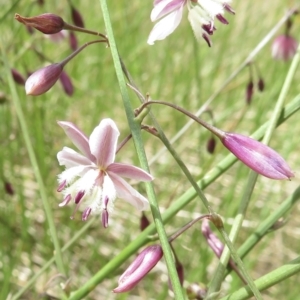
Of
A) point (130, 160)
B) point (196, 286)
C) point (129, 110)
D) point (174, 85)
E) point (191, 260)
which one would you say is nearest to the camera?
point (129, 110)

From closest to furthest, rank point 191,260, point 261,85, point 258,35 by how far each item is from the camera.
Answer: point 261,85 < point 191,260 < point 258,35

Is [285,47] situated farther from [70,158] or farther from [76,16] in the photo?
[70,158]

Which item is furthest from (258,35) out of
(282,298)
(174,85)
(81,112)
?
(282,298)

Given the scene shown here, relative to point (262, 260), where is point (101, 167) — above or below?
above

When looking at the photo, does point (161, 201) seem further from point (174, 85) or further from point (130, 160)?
point (174, 85)

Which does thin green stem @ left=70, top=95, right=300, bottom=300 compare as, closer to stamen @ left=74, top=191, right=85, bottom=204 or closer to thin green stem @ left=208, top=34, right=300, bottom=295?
thin green stem @ left=208, top=34, right=300, bottom=295

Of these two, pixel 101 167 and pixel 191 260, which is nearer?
pixel 101 167

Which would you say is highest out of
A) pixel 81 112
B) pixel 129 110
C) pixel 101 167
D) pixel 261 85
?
pixel 129 110

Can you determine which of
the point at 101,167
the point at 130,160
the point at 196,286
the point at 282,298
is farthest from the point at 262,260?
the point at 101,167

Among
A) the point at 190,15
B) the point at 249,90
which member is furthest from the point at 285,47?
the point at 190,15
